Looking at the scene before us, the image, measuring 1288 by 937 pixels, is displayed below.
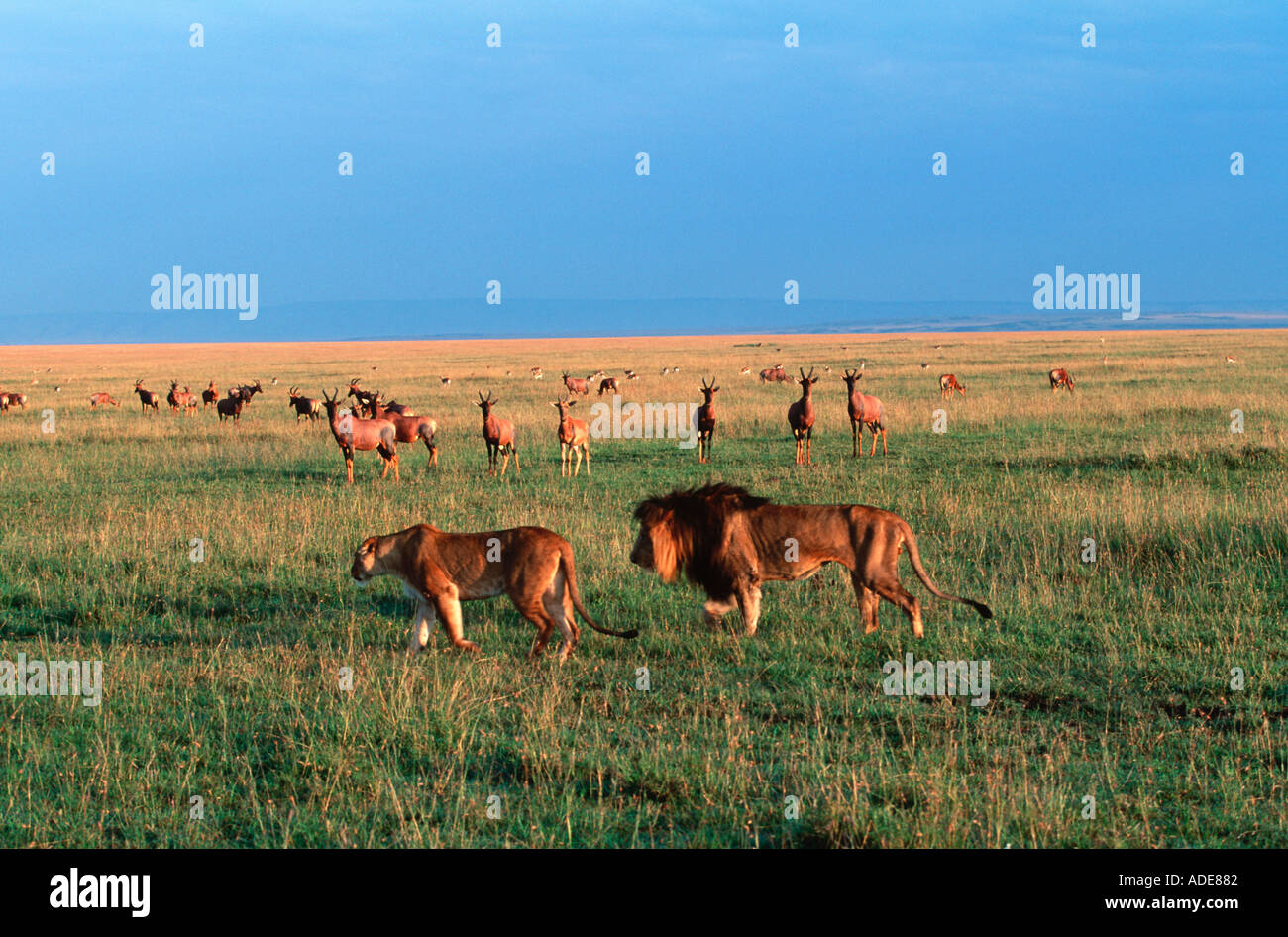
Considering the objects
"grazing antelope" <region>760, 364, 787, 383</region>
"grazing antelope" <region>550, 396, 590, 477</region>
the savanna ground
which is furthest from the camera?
"grazing antelope" <region>760, 364, 787, 383</region>

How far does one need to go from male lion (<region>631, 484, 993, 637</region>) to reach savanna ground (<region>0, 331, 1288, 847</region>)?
1.09 feet

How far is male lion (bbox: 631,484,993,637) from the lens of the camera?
8.23 meters

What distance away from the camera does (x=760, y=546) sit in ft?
27.8

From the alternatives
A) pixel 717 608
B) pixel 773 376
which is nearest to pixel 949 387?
pixel 773 376

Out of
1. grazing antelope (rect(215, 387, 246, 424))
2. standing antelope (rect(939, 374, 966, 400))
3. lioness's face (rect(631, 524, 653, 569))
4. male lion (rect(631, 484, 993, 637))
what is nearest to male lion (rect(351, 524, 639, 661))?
lioness's face (rect(631, 524, 653, 569))

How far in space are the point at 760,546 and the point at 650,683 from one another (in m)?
1.71

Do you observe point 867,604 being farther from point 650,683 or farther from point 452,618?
point 452,618

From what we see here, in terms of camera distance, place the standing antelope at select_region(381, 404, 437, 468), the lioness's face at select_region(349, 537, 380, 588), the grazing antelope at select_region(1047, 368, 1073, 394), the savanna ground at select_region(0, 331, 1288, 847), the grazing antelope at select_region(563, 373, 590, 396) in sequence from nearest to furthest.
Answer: the savanna ground at select_region(0, 331, 1288, 847), the lioness's face at select_region(349, 537, 380, 588), the standing antelope at select_region(381, 404, 437, 468), the grazing antelope at select_region(1047, 368, 1073, 394), the grazing antelope at select_region(563, 373, 590, 396)

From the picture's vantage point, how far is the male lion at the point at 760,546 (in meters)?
8.23

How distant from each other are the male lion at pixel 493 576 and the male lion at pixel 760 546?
33.3 inches

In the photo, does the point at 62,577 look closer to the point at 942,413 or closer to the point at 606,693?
the point at 606,693

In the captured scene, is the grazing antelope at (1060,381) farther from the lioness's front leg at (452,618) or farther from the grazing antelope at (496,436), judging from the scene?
the lioness's front leg at (452,618)

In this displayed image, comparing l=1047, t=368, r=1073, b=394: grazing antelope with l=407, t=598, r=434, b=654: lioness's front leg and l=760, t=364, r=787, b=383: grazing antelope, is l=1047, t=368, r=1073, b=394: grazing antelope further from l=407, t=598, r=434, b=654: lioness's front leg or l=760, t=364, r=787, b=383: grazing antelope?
l=407, t=598, r=434, b=654: lioness's front leg

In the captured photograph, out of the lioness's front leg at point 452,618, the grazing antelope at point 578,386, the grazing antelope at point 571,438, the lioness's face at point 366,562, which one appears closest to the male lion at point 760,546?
the lioness's front leg at point 452,618
